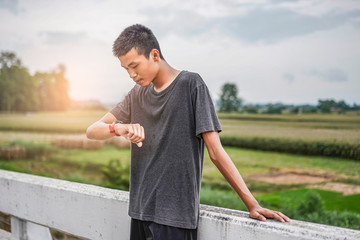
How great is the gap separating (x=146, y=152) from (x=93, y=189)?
0.72 metres

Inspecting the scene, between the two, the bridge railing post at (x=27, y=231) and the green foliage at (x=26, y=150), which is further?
the green foliage at (x=26, y=150)

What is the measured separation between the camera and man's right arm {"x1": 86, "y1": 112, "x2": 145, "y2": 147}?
4.54 feet

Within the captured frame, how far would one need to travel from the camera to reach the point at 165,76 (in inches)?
59.0

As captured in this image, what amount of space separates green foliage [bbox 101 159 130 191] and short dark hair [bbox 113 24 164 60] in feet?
11.3

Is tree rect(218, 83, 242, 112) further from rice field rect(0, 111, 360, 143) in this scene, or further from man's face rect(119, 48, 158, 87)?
man's face rect(119, 48, 158, 87)

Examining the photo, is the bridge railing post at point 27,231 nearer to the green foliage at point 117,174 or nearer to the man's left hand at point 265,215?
the man's left hand at point 265,215

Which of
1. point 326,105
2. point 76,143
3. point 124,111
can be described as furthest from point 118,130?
point 76,143

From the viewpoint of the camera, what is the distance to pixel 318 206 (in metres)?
3.43

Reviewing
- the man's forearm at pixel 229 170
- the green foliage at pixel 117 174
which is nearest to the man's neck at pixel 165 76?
the man's forearm at pixel 229 170

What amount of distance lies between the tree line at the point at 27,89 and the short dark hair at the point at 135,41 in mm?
4828

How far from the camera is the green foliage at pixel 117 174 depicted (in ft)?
15.5

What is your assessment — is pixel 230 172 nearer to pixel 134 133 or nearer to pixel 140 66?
pixel 134 133

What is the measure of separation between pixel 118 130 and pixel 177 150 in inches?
11.1

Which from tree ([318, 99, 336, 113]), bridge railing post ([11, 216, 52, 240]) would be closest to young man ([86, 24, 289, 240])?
bridge railing post ([11, 216, 52, 240])
